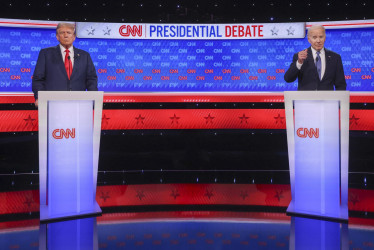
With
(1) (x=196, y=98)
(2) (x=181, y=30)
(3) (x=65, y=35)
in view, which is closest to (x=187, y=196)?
(3) (x=65, y=35)

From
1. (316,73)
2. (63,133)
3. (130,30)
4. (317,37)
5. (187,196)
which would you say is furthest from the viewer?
(130,30)

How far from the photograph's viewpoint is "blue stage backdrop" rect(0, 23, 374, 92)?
19.5ft

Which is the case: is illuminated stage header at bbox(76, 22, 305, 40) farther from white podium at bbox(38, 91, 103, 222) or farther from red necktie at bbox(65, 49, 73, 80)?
white podium at bbox(38, 91, 103, 222)

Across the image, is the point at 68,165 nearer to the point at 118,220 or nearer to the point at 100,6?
the point at 118,220

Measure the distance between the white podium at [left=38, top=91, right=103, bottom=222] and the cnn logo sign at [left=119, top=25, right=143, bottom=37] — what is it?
2.75 meters

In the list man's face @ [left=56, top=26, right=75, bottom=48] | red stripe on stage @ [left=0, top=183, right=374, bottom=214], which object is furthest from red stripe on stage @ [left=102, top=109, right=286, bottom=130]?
man's face @ [left=56, top=26, right=75, bottom=48]

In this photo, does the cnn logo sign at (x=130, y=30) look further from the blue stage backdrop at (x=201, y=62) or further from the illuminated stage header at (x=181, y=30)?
the blue stage backdrop at (x=201, y=62)

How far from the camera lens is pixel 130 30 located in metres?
5.97

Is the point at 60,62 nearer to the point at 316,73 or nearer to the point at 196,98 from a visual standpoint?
the point at 316,73

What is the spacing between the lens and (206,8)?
596 cm

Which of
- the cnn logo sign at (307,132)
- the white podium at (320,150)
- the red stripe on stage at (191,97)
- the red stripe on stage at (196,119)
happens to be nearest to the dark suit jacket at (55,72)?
the white podium at (320,150)

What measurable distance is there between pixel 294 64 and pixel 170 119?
279cm

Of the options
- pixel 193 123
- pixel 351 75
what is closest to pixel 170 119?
pixel 193 123

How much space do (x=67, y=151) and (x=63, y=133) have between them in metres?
0.14
